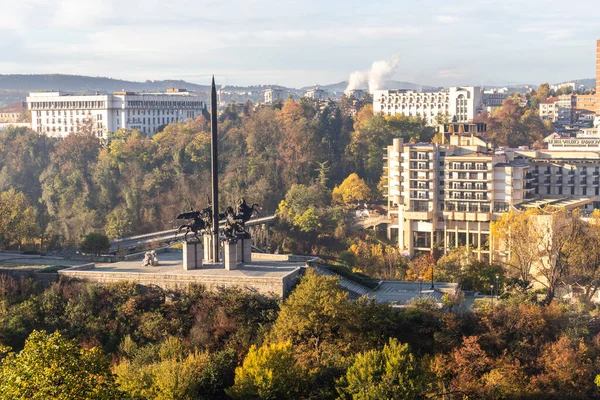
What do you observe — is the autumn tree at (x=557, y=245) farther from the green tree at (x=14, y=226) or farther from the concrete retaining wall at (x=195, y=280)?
the green tree at (x=14, y=226)

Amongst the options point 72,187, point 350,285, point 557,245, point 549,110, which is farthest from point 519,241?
point 549,110

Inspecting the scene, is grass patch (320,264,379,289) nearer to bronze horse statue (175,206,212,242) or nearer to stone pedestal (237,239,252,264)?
stone pedestal (237,239,252,264)

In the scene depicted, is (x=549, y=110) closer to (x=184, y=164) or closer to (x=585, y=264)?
(x=184, y=164)

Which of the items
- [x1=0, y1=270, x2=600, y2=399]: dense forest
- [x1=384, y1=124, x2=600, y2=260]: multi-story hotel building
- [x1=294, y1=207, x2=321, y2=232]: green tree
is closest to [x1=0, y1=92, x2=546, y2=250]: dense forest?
[x1=294, y1=207, x2=321, y2=232]: green tree

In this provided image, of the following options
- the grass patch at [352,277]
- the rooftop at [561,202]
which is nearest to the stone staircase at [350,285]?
the grass patch at [352,277]

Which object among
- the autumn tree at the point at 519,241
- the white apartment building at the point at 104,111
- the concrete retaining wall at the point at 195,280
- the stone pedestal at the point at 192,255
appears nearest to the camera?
the concrete retaining wall at the point at 195,280
